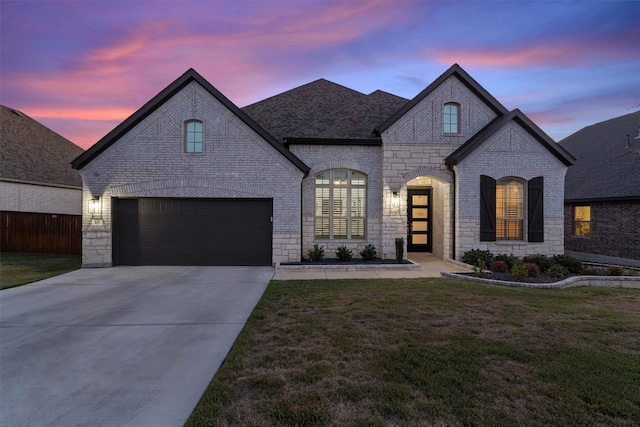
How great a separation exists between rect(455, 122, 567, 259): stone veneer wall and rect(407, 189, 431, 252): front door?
257 cm

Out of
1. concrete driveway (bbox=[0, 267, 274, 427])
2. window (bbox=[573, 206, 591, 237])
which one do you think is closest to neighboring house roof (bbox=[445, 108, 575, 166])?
window (bbox=[573, 206, 591, 237])

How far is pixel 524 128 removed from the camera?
12.0 metres

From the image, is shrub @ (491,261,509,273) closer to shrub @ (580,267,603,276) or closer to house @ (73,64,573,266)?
house @ (73,64,573,266)

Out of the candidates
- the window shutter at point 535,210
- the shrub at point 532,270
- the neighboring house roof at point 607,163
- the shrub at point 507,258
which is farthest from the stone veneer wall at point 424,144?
the neighboring house roof at point 607,163

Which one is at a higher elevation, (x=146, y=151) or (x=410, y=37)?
(x=410, y=37)

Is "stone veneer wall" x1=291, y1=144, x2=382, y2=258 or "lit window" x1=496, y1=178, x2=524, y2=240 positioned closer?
"lit window" x1=496, y1=178, x2=524, y2=240

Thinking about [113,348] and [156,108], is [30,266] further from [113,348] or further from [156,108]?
[113,348]

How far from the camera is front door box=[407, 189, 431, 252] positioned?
1472 centimetres

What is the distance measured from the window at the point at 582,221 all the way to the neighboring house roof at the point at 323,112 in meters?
11.2

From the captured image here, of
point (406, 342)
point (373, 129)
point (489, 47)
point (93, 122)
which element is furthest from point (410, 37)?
point (93, 122)

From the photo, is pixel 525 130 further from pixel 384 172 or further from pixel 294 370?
pixel 294 370

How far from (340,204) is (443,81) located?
6.49m

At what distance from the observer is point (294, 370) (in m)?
3.75

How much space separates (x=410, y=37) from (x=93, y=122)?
923 inches
